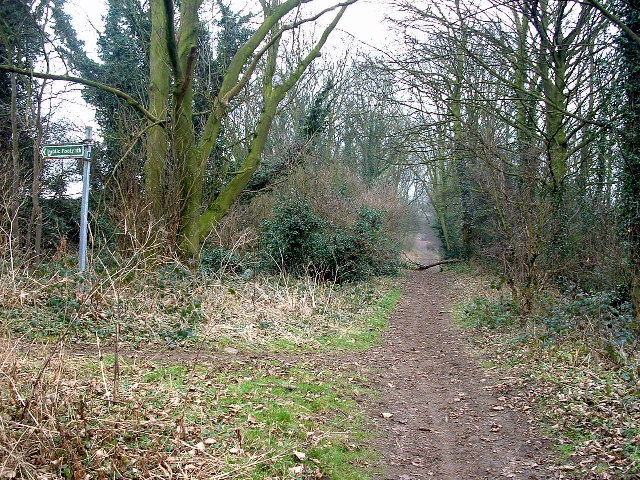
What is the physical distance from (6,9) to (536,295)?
18.4 meters

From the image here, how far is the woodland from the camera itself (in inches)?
187

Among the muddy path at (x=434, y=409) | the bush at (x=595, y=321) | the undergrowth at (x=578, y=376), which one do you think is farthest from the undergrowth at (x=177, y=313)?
the bush at (x=595, y=321)

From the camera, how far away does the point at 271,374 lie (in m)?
7.15

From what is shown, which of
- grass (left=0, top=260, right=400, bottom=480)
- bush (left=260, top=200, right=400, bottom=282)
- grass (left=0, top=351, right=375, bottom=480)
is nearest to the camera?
grass (left=0, top=351, right=375, bottom=480)

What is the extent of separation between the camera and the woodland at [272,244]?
475 centimetres

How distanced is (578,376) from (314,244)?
35.6ft

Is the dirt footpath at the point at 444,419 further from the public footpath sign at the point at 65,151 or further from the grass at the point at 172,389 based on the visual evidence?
the public footpath sign at the point at 65,151

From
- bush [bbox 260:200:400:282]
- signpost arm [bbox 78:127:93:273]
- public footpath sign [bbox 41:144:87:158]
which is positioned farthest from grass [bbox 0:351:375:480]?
bush [bbox 260:200:400:282]

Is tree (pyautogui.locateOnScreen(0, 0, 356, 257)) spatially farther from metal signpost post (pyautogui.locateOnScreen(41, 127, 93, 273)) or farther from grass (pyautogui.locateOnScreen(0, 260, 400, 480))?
metal signpost post (pyautogui.locateOnScreen(41, 127, 93, 273))

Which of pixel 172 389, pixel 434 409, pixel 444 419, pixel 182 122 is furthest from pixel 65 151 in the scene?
pixel 444 419

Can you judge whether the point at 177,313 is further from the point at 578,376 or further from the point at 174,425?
the point at 578,376

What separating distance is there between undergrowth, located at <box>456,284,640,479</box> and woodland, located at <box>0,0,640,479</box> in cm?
4

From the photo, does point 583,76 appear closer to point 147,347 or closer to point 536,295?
point 536,295

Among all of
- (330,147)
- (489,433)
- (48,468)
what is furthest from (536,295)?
(330,147)
